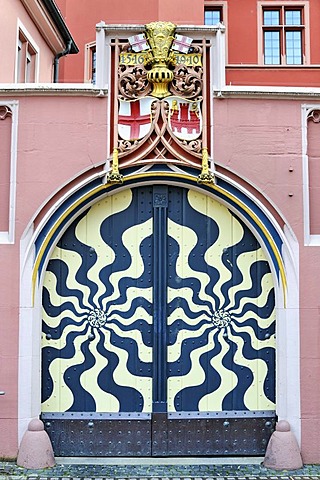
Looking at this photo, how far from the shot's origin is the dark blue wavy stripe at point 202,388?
7.62 m

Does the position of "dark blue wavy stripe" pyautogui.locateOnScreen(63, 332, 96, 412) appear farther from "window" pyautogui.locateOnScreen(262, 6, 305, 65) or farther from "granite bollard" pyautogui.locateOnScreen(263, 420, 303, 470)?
"window" pyautogui.locateOnScreen(262, 6, 305, 65)

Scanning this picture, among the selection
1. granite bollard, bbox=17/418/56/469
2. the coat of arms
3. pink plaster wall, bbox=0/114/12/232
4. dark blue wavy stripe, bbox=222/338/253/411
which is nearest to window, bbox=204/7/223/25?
the coat of arms

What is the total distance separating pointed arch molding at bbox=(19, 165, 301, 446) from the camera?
7.38 meters

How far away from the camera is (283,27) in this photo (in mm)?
18703

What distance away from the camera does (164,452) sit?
7527 mm

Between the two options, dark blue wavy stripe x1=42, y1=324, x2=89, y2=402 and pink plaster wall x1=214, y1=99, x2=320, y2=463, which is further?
dark blue wavy stripe x1=42, y1=324, x2=89, y2=402

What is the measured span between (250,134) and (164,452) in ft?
12.0

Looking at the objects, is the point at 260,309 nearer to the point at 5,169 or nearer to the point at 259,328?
the point at 259,328

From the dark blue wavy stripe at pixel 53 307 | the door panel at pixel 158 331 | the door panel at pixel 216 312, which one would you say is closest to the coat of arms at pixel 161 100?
the door panel at pixel 158 331

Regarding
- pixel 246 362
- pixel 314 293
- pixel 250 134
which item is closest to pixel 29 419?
pixel 246 362

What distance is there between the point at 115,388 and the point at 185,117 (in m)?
3.14

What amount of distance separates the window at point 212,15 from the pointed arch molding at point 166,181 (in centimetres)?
1235

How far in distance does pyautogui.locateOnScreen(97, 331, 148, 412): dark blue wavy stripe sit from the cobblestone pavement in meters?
0.64

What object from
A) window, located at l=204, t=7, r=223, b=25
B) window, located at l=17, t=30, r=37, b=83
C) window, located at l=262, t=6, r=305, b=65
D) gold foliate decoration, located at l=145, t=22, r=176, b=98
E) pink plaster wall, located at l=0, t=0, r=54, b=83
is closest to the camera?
gold foliate decoration, located at l=145, t=22, r=176, b=98
